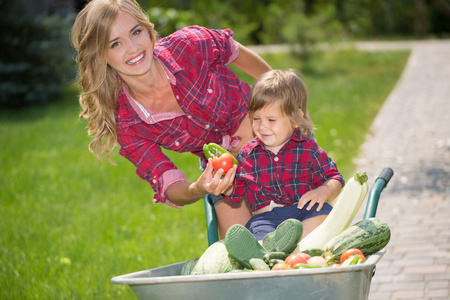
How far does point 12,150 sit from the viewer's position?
935cm

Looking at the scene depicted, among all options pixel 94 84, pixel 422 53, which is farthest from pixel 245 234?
pixel 422 53

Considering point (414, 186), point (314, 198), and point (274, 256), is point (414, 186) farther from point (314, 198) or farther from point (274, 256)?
point (274, 256)

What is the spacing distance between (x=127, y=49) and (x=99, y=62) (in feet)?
0.53

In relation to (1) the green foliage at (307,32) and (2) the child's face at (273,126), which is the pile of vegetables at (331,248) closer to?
(2) the child's face at (273,126)

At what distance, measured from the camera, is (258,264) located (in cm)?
222

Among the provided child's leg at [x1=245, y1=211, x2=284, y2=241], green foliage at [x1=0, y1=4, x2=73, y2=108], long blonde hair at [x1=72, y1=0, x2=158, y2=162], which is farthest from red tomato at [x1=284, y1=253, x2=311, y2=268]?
green foliage at [x1=0, y1=4, x2=73, y2=108]

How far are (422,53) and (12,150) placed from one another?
13842 millimetres

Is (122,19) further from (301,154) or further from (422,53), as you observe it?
(422,53)

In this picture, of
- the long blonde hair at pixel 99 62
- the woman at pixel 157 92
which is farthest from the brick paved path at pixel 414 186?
the long blonde hair at pixel 99 62

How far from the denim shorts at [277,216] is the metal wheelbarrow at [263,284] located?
691 millimetres

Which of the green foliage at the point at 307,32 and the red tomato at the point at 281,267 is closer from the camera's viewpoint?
the red tomato at the point at 281,267

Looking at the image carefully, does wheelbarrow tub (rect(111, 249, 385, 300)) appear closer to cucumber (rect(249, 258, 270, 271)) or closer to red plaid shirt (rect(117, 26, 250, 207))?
cucumber (rect(249, 258, 270, 271))

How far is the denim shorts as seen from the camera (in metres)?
2.81

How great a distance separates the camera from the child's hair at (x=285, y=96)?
112 inches
